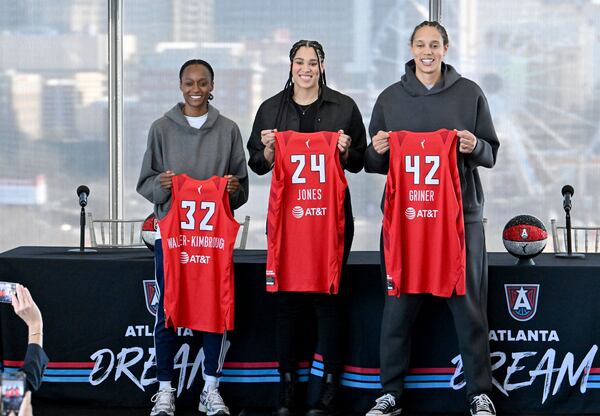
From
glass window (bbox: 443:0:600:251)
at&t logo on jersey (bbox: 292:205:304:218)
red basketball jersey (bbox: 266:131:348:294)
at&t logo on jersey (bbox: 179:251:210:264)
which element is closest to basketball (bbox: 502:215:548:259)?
red basketball jersey (bbox: 266:131:348:294)

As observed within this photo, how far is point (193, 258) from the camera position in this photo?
13.5 ft

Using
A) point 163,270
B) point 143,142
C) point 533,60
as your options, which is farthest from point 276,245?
point 533,60

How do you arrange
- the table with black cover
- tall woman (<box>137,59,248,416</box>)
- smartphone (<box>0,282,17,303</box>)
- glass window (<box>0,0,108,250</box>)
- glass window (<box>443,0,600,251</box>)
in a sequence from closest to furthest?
smartphone (<box>0,282,17,303</box>) → tall woman (<box>137,59,248,416</box>) → the table with black cover → glass window (<box>443,0,600,251</box>) → glass window (<box>0,0,108,250</box>)

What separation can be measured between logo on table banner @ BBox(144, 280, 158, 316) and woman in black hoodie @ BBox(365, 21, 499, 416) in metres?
1.02

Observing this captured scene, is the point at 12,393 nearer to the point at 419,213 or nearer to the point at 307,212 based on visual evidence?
the point at 307,212

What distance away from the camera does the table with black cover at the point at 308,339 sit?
14.0 feet

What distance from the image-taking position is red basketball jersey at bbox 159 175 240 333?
13.4ft

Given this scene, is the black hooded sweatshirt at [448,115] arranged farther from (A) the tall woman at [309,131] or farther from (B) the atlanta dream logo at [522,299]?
(B) the atlanta dream logo at [522,299]

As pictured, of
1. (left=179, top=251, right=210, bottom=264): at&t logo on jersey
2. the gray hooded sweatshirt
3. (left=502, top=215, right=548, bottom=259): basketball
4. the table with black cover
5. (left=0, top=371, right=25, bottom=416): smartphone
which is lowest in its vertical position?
the table with black cover

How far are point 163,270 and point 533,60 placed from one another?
276 cm

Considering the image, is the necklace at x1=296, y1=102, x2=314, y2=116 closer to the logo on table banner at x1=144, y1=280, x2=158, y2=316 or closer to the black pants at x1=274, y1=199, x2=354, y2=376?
the black pants at x1=274, y1=199, x2=354, y2=376

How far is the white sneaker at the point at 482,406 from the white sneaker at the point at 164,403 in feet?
4.14

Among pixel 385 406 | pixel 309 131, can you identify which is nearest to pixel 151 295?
pixel 309 131

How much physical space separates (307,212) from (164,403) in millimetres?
1021
